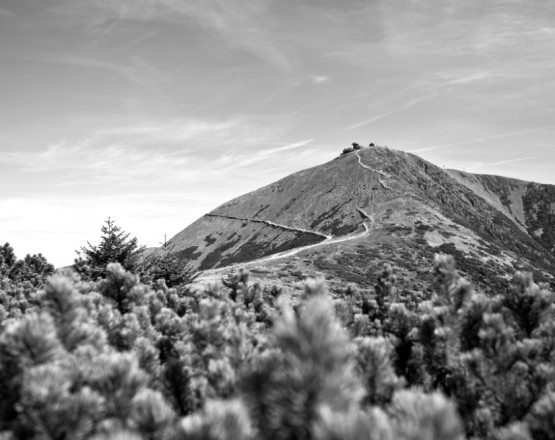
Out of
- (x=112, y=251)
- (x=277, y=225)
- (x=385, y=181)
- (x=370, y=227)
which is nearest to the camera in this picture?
(x=112, y=251)

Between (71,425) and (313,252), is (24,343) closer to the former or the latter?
(71,425)

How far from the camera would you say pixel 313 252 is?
6519 cm

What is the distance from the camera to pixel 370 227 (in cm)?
9062

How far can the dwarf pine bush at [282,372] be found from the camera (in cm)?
240

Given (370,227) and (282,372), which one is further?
(370,227)

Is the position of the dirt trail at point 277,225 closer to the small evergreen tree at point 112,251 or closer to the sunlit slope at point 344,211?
the sunlit slope at point 344,211

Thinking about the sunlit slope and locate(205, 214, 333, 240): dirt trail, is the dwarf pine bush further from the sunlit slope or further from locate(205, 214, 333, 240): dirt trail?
locate(205, 214, 333, 240): dirt trail

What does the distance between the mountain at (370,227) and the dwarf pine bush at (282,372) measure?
36.9m

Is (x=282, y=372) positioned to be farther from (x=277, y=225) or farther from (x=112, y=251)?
(x=277, y=225)

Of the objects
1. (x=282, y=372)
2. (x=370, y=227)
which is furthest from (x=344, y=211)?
(x=282, y=372)

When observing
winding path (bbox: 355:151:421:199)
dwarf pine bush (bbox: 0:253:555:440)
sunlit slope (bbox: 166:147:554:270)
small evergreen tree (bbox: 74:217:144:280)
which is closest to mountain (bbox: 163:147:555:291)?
winding path (bbox: 355:151:421:199)

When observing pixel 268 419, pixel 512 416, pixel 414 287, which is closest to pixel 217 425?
pixel 268 419

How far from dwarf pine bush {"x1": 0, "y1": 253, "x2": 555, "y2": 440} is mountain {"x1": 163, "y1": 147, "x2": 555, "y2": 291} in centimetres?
3690

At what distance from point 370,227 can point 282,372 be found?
9052 centimetres
